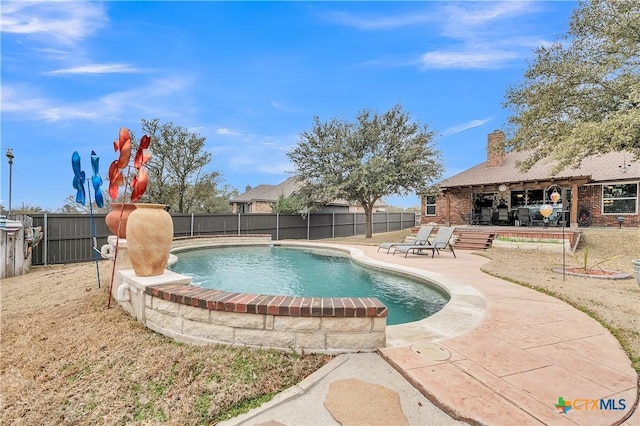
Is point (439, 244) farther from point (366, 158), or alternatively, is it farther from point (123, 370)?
point (123, 370)

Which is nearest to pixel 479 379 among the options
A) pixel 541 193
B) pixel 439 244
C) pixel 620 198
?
pixel 439 244

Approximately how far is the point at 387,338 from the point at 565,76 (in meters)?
13.3

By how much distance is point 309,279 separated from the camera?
755 cm

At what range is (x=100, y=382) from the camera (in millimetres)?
2541

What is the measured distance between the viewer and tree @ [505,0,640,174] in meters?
10.2

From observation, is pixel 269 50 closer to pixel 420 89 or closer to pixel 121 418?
pixel 420 89

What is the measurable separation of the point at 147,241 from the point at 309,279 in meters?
4.25

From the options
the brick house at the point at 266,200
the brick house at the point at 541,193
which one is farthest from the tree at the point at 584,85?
the brick house at the point at 266,200

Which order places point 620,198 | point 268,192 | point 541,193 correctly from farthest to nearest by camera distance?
point 268,192
point 541,193
point 620,198

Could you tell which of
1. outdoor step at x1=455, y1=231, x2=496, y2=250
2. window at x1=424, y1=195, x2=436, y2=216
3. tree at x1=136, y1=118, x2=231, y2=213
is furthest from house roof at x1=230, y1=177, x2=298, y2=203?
outdoor step at x1=455, y1=231, x2=496, y2=250

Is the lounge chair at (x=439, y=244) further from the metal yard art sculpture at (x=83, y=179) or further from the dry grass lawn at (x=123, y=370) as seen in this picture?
the metal yard art sculpture at (x=83, y=179)

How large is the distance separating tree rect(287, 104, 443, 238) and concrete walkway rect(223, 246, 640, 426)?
13208 millimetres

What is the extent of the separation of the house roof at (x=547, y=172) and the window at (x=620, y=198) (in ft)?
2.18

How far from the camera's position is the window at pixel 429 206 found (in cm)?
2155
